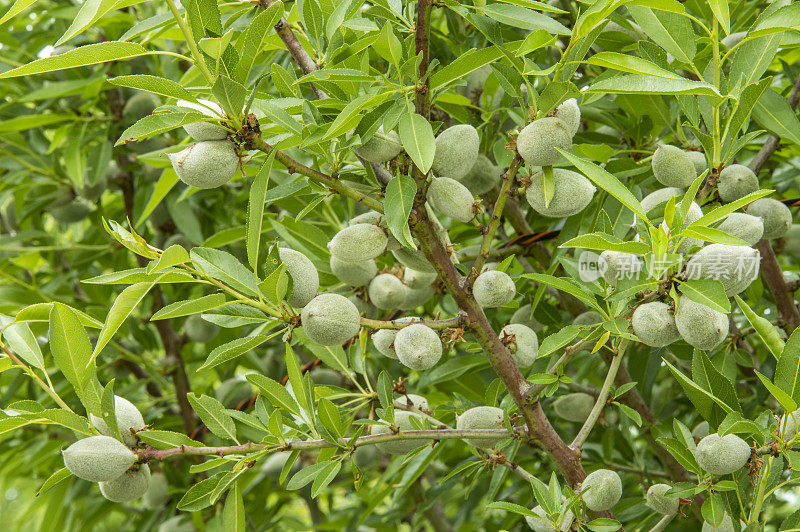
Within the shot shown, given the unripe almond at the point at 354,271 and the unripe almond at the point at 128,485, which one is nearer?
the unripe almond at the point at 128,485

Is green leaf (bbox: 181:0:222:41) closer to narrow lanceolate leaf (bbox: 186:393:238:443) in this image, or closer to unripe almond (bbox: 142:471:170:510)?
narrow lanceolate leaf (bbox: 186:393:238:443)

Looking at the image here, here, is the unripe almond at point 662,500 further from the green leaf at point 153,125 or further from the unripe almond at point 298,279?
the green leaf at point 153,125

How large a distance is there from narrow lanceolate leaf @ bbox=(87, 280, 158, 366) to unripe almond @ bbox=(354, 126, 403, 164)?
0.27 metres

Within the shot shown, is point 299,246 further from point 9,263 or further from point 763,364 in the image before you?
point 9,263

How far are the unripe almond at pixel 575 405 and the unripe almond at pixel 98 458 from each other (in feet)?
2.37

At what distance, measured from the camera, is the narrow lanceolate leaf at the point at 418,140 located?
0.75 m

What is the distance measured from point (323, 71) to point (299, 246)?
0.45 meters

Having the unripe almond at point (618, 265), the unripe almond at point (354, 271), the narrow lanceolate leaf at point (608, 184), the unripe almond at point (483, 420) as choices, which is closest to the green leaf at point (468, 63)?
the narrow lanceolate leaf at point (608, 184)

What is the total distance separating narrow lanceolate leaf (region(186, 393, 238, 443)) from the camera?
0.95 m

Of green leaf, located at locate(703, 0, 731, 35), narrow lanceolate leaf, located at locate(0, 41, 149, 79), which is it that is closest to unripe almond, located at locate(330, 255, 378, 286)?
narrow lanceolate leaf, located at locate(0, 41, 149, 79)

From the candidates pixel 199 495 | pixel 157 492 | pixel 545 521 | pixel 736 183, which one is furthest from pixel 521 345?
pixel 157 492

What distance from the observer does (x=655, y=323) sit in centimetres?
80

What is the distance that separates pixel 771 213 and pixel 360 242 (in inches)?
24.2

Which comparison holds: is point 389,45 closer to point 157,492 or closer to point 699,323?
point 699,323
